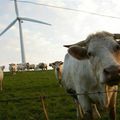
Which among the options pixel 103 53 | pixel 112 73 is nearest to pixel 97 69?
pixel 103 53

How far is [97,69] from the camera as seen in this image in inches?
250

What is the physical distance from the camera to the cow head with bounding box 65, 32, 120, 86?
5559 millimetres

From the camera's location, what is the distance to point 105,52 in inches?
239

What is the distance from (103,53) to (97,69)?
0.38 metres

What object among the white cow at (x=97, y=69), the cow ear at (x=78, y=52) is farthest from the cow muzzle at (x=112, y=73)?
the cow ear at (x=78, y=52)

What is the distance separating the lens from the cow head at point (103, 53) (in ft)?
18.2

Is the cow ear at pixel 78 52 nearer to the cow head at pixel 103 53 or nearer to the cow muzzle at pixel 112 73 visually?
the cow head at pixel 103 53

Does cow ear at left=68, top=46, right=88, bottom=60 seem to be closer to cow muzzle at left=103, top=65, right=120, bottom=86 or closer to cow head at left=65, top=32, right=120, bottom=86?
cow head at left=65, top=32, right=120, bottom=86

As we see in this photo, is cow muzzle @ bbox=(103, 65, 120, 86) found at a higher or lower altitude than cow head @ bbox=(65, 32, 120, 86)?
lower

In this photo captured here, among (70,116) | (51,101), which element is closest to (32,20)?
(51,101)

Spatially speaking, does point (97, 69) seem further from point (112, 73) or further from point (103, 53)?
point (112, 73)

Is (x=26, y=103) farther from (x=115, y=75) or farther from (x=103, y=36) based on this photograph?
(x=115, y=75)

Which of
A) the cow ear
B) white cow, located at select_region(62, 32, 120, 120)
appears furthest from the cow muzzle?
the cow ear

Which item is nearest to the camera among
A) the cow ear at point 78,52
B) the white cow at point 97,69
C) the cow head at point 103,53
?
the cow head at point 103,53
